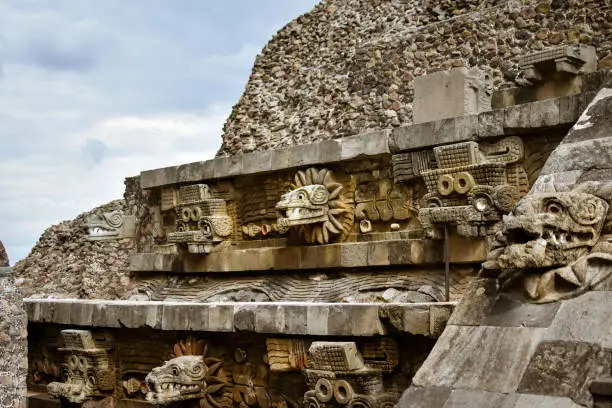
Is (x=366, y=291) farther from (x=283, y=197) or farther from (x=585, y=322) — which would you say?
(x=585, y=322)

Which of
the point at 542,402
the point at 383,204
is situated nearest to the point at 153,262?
the point at 383,204

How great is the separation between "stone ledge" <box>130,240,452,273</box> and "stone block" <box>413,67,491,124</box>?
1.36 meters

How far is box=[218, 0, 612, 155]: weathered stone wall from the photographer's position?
478 inches

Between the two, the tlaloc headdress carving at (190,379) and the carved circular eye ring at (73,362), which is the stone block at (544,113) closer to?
the tlaloc headdress carving at (190,379)

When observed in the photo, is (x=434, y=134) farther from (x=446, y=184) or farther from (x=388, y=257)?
(x=388, y=257)

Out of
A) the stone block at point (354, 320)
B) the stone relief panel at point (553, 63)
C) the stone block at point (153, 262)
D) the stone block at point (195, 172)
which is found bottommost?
the stone block at point (354, 320)

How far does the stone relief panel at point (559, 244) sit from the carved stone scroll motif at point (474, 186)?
2.66m

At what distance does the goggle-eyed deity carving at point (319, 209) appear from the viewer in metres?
9.31

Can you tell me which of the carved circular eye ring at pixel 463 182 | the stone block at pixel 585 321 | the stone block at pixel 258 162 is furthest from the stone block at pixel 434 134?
the stone block at pixel 585 321

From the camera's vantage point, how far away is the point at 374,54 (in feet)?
47.8

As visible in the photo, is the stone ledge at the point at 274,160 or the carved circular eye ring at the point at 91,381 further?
the carved circular eye ring at the point at 91,381

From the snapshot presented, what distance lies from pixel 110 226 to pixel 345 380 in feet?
22.8

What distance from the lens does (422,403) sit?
4895mm

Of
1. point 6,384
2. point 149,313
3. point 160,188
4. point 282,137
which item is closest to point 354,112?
point 282,137
